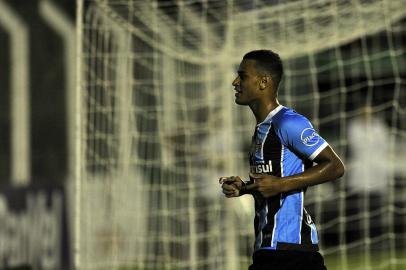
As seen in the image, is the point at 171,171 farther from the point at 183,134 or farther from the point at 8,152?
the point at 8,152

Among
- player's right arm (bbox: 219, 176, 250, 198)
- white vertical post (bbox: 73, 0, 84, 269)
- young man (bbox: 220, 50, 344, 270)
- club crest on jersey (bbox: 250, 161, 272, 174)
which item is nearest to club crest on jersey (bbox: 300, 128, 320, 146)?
young man (bbox: 220, 50, 344, 270)

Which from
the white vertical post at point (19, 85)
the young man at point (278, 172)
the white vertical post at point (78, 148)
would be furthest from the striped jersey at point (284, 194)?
the white vertical post at point (19, 85)

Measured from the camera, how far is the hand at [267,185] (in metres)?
3.76

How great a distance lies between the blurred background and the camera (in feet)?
26.0

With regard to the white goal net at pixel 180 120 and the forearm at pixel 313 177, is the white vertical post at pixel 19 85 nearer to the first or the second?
the white goal net at pixel 180 120

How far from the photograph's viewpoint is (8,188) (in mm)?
9367

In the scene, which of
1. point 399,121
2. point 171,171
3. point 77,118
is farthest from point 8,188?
point 399,121

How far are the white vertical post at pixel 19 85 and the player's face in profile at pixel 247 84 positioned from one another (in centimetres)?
634

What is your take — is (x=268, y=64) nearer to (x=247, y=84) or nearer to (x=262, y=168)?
(x=247, y=84)

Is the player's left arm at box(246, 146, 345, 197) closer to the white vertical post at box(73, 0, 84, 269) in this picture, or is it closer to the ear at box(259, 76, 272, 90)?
the ear at box(259, 76, 272, 90)

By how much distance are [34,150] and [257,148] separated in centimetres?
657

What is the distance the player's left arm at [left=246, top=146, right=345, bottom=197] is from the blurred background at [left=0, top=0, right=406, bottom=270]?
10.1ft

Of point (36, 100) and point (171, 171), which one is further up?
point (36, 100)

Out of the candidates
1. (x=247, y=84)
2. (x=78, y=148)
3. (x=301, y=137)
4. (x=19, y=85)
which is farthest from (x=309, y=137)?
(x=19, y=85)
